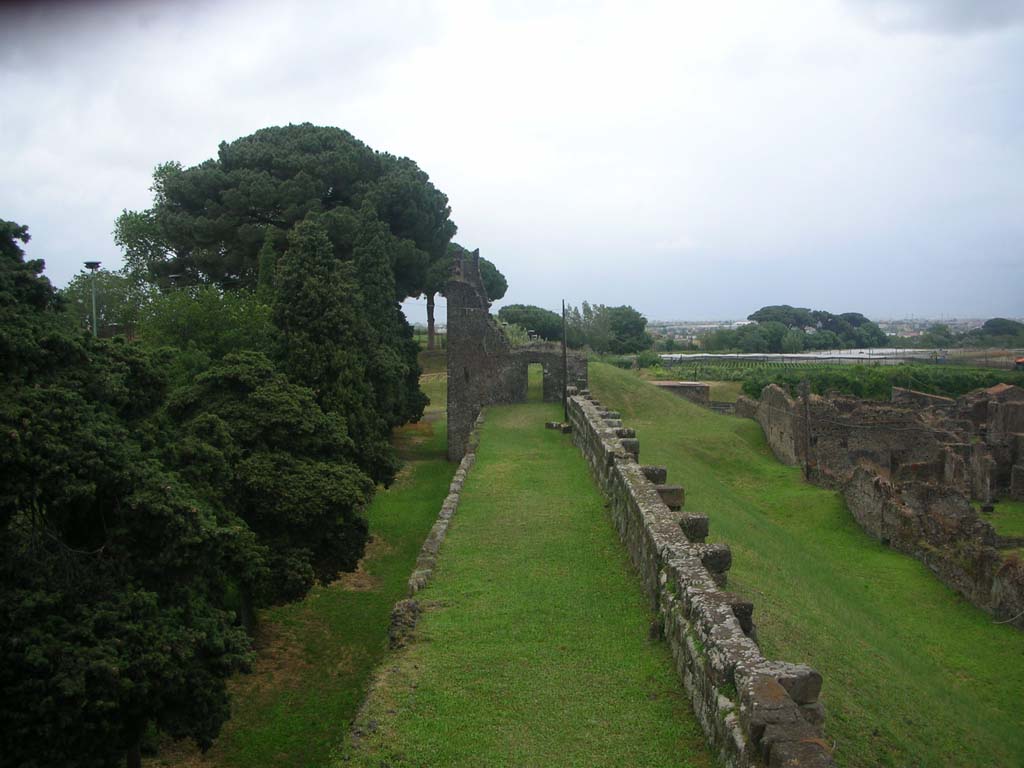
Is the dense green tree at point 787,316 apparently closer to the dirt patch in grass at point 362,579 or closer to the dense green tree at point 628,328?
the dense green tree at point 628,328

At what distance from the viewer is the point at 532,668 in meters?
7.37

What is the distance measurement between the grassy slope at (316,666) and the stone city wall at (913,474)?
10.2 meters

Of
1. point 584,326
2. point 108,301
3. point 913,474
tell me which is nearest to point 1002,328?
A: point 584,326

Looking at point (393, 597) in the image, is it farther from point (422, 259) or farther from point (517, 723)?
point (422, 259)

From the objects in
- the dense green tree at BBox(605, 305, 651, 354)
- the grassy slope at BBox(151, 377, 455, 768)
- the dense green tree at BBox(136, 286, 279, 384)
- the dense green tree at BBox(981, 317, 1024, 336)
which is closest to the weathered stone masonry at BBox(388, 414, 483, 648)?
the grassy slope at BBox(151, 377, 455, 768)

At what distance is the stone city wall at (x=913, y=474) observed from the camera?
14773mm

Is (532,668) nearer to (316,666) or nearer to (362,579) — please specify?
(316,666)

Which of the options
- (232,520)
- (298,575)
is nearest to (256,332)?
(298,575)

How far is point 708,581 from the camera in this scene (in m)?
7.34

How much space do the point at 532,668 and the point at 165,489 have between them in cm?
364

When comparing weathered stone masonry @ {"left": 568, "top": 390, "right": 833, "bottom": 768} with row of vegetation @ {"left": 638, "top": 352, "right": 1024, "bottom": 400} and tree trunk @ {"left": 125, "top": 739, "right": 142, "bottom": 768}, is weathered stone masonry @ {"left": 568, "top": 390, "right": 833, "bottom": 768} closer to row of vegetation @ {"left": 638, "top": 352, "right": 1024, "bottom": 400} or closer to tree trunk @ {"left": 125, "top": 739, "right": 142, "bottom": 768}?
tree trunk @ {"left": 125, "top": 739, "right": 142, "bottom": 768}

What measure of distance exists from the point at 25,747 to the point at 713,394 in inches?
1575

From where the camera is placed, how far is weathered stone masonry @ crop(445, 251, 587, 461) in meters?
26.5

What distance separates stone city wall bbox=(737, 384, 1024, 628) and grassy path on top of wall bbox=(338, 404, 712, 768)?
24.2 ft
